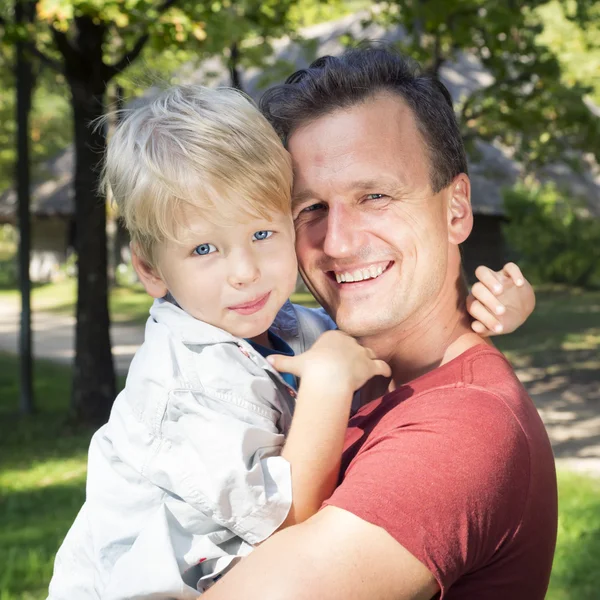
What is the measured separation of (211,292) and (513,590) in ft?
3.23

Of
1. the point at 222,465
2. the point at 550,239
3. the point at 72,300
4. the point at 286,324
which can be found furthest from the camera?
the point at 72,300

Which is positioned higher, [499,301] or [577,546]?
[499,301]

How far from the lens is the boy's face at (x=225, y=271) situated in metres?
2.38

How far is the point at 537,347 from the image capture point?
1609 centimetres

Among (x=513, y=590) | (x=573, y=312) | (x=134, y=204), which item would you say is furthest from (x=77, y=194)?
(x=573, y=312)

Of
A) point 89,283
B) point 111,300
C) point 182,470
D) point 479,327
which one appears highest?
point 479,327

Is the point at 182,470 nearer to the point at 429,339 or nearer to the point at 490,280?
the point at 429,339

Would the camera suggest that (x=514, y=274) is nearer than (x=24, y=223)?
Yes

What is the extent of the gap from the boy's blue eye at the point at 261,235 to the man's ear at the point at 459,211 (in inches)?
22.1

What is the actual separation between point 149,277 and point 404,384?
73 cm

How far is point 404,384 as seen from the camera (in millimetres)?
2404

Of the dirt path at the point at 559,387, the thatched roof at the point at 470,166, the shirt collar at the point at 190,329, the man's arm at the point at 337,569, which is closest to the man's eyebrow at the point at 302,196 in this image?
the shirt collar at the point at 190,329

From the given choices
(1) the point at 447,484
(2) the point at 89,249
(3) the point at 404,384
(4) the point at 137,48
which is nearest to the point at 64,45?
(4) the point at 137,48

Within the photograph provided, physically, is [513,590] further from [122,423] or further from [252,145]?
[252,145]
